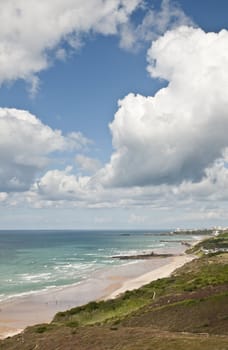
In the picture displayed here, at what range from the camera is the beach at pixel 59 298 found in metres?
58.7

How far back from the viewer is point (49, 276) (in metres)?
104

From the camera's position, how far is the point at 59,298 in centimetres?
7425

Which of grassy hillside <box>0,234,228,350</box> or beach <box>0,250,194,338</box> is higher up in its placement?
Answer: grassy hillside <box>0,234,228,350</box>

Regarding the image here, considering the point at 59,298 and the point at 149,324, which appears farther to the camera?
the point at 59,298

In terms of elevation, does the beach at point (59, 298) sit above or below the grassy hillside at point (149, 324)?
below

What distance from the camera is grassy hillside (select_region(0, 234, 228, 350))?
29.0 metres

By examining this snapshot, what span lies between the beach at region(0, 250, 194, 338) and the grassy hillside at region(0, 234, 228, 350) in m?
8.41

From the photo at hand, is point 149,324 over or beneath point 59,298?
over

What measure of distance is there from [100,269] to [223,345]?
9622 cm

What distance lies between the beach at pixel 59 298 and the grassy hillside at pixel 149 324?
841 centimetres

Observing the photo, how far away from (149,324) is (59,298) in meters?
36.3

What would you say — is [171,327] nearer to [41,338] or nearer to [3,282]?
[41,338]

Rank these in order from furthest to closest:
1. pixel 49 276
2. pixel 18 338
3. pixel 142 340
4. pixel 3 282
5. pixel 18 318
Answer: pixel 49 276
pixel 3 282
pixel 18 318
pixel 18 338
pixel 142 340

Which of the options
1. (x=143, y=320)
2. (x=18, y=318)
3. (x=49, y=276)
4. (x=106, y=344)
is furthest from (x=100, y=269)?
(x=106, y=344)
